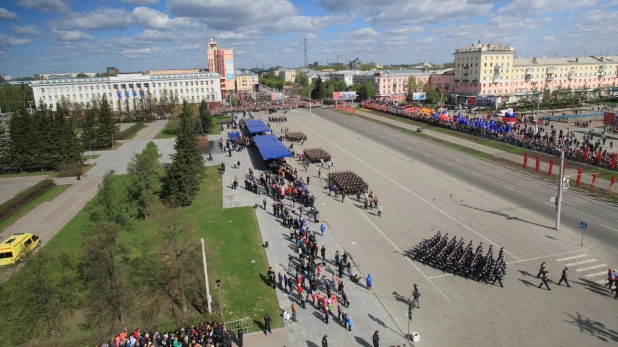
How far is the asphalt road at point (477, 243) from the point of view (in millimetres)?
16109

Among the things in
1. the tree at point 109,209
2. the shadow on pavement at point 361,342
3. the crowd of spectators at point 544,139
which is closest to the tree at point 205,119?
the crowd of spectators at point 544,139

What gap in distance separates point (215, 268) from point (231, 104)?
95341 millimetres

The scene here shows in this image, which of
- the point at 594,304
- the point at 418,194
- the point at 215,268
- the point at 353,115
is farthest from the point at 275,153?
the point at 353,115

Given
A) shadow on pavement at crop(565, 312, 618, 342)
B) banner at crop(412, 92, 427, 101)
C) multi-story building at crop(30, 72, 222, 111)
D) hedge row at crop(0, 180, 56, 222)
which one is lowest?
shadow on pavement at crop(565, 312, 618, 342)

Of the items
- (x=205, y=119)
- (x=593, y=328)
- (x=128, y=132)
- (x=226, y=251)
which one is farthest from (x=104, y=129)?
(x=593, y=328)

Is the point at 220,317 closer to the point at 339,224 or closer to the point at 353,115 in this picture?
the point at 339,224

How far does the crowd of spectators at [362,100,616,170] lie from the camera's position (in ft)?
129

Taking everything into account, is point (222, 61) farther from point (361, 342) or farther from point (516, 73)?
point (361, 342)

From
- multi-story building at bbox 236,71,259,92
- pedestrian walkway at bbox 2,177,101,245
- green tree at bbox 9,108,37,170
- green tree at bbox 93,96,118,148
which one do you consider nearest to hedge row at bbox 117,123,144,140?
green tree at bbox 93,96,118,148

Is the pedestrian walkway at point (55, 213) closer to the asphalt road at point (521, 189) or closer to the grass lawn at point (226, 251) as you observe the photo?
the grass lawn at point (226, 251)

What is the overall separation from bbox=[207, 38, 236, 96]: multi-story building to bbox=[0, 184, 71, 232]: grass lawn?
11825cm

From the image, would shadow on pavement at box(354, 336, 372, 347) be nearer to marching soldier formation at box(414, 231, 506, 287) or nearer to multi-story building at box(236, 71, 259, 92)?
marching soldier formation at box(414, 231, 506, 287)

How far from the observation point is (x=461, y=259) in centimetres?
2041

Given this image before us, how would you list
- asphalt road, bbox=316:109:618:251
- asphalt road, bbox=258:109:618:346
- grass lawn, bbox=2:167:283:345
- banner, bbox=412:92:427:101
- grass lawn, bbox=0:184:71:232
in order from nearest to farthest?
asphalt road, bbox=258:109:618:346 → grass lawn, bbox=2:167:283:345 → asphalt road, bbox=316:109:618:251 → grass lawn, bbox=0:184:71:232 → banner, bbox=412:92:427:101
